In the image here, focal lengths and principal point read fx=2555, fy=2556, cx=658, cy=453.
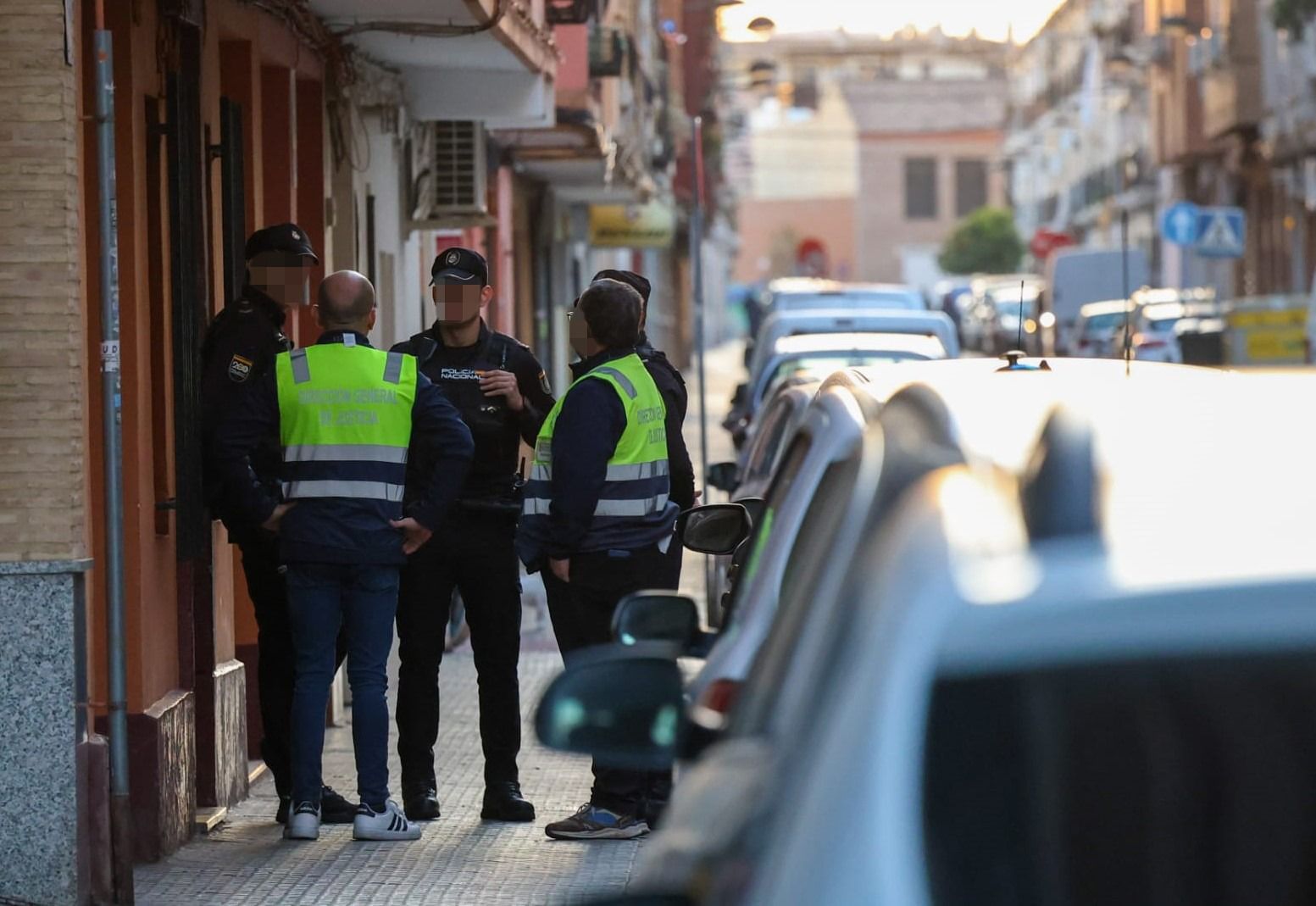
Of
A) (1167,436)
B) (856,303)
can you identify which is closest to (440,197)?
(856,303)

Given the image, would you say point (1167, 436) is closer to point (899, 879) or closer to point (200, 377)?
point (899, 879)

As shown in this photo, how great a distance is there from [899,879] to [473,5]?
943 centimetres

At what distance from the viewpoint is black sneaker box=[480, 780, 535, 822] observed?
8.83 m

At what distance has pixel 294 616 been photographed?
8.15 metres

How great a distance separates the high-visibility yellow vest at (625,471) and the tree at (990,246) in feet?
304

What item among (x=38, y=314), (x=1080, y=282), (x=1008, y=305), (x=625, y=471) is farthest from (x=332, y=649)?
(x=1008, y=305)

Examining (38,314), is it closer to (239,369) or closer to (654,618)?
(239,369)

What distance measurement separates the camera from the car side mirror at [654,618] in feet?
14.9

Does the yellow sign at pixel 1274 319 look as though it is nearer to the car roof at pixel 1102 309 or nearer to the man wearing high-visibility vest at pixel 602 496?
the car roof at pixel 1102 309

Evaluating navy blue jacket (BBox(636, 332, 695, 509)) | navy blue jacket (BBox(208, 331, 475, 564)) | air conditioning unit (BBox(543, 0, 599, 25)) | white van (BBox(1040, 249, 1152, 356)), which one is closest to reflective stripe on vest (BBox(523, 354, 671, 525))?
navy blue jacket (BBox(636, 332, 695, 509))

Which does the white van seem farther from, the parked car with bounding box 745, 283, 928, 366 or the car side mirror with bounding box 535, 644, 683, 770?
the car side mirror with bounding box 535, 644, 683, 770

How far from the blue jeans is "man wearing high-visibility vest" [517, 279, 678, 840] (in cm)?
52

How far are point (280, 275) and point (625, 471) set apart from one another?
4.40 ft

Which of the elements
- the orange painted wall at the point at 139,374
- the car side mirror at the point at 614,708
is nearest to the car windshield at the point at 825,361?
the orange painted wall at the point at 139,374
